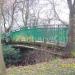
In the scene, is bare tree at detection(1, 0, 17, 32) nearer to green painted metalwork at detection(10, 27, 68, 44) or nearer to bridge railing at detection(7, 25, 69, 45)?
green painted metalwork at detection(10, 27, 68, 44)

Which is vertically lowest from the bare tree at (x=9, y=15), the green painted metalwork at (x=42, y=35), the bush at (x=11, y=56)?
the bush at (x=11, y=56)

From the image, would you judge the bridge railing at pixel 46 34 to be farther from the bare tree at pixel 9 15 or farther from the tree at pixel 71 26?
the bare tree at pixel 9 15

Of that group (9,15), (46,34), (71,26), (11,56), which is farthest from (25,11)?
(71,26)

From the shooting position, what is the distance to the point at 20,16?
41.2m

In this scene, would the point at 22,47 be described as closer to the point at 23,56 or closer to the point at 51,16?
the point at 23,56

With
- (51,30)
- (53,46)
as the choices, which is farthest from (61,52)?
(51,30)

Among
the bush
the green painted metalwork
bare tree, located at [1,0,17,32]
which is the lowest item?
the bush

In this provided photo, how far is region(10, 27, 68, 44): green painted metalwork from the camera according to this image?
64.3 ft

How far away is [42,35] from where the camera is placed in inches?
848

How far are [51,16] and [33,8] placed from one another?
2682 millimetres

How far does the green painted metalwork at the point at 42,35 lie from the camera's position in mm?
19609

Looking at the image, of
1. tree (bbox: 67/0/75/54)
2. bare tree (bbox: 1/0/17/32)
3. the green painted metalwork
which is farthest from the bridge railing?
bare tree (bbox: 1/0/17/32)

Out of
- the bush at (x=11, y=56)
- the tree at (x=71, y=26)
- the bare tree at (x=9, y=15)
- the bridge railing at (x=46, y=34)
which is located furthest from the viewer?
the bare tree at (x=9, y=15)

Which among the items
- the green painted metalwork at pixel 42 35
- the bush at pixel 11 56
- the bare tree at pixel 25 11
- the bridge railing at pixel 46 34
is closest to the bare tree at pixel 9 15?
the bare tree at pixel 25 11
